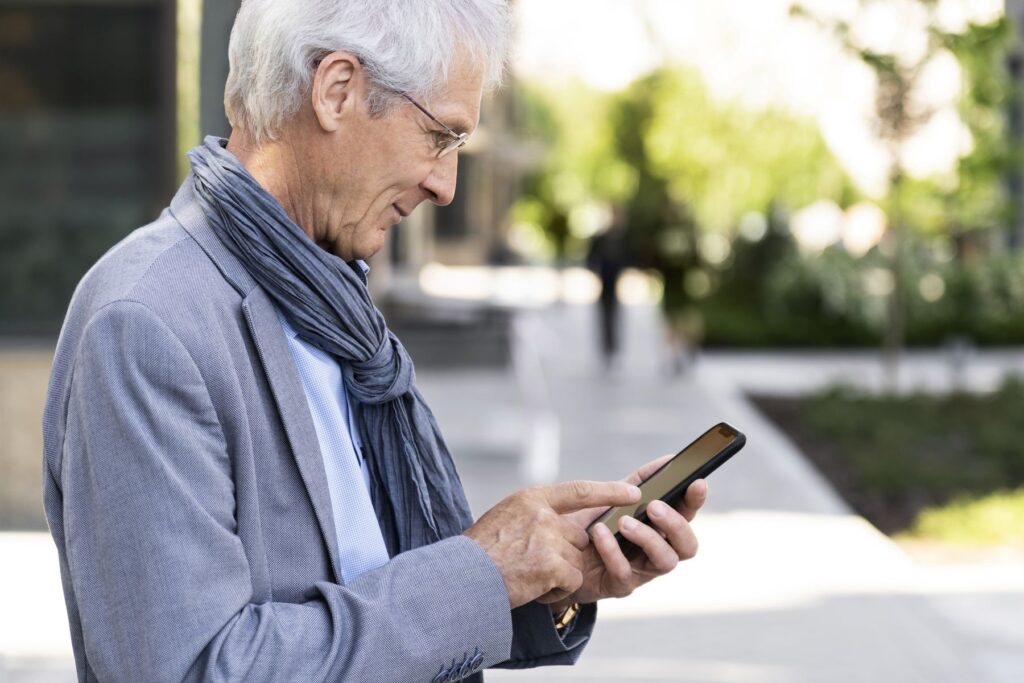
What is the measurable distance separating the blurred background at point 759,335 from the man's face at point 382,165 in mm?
1056

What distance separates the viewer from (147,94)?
7.96 meters

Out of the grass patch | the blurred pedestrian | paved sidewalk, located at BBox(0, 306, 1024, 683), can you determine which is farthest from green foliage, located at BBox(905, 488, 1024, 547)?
the blurred pedestrian

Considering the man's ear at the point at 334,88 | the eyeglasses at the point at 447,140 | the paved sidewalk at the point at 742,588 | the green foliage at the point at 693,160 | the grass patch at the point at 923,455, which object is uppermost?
the man's ear at the point at 334,88

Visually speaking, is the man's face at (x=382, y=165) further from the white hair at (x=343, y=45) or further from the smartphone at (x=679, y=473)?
the smartphone at (x=679, y=473)

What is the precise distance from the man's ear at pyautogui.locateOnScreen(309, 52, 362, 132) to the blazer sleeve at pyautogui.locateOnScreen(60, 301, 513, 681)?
1.13 feet

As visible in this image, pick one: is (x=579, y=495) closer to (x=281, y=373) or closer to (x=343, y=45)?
(x=281, y=373)

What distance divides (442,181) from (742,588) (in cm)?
526

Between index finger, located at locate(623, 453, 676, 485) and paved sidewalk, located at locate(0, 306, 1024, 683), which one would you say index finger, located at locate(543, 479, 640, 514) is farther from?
paved sidewalk, located at locate(0, 306, 1024, 683)

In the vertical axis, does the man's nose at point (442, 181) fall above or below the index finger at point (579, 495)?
above

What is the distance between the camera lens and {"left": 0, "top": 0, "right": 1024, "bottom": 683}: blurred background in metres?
6.32

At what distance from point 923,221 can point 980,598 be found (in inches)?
380

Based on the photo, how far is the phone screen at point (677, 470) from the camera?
1.98 m

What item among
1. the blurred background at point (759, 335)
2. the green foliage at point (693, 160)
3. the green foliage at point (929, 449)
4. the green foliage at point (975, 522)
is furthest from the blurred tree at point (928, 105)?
the green foliage at point (975, 522)

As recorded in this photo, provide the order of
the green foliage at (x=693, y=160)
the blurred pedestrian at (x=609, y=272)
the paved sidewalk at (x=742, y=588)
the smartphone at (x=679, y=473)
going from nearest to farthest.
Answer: the smartphone at (x=679, y=473) → the paved sidewalk at (x=742, y=588) → the blurred pedestrian at (x=609, y=272) → the green foliage at (x=693, y=160)
